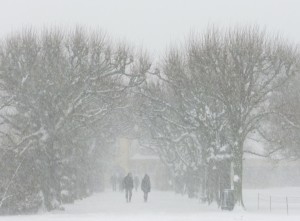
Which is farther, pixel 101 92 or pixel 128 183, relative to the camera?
pixel 128 183

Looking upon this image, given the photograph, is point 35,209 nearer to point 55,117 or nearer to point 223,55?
point 55,117

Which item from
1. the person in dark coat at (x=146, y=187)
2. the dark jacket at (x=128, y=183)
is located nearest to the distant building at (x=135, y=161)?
the dark jacket at (x=128, y=183)

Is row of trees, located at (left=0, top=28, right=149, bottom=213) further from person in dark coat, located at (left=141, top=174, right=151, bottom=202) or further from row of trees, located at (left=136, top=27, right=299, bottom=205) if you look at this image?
person in dark coat, located at (left=141, top=174, right=151, bottom=202)

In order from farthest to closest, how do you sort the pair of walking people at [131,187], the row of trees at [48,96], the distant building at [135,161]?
1. the distant building at [135,161]
2. the pair of walking people at [131,187]
3. the row of trees at [48,96]

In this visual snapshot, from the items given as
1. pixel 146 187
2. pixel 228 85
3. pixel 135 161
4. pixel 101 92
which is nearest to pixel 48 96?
pixel 101 92

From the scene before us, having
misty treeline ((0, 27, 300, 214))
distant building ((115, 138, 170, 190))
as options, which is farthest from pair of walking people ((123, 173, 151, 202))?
distant building ((115, 138, 170, 190))

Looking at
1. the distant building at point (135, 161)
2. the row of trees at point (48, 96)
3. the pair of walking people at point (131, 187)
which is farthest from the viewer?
the distant building at point (135, 161)

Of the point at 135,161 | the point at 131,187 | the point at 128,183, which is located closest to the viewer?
the point at 131,187

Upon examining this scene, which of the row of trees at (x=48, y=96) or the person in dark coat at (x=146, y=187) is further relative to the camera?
the person in dark coat at (x=146, y=187)

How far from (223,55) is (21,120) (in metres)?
11.0

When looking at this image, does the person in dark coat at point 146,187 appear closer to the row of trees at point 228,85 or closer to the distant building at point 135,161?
the row of trees at point 228,85

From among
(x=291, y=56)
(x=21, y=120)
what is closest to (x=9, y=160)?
(x=21, y=120)

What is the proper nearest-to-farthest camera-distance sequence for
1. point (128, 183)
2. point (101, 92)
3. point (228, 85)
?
point (228, 85) < point (101, 92) < point (128, 183)

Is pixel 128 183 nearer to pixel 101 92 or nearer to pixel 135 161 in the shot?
pixel 101 92
